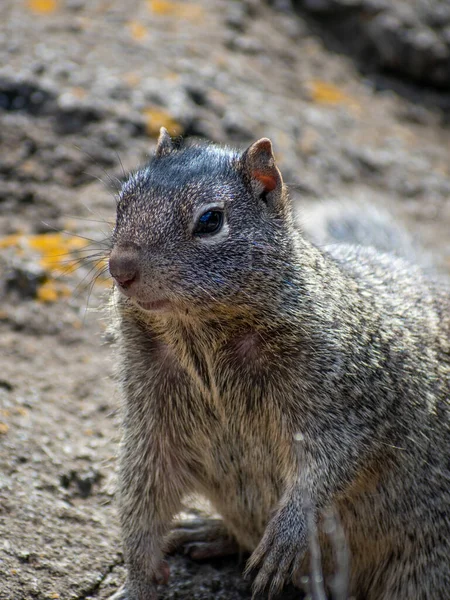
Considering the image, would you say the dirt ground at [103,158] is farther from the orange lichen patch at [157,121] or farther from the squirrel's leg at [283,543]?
the squirrel's leg at [283,543]

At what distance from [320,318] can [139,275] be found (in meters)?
0.91

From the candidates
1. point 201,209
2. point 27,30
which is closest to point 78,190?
point 27,30

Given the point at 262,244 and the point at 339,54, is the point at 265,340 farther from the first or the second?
the point at 339,54

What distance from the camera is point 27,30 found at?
23.4 ft

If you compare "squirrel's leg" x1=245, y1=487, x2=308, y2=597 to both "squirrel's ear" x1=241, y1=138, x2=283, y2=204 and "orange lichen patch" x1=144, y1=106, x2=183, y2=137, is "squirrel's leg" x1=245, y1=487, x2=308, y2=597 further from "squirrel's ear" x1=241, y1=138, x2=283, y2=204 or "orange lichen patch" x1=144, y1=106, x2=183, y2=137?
"orange lichen patch" x1=144, y1=106, x2=183, y2=137

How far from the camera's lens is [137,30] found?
750cm

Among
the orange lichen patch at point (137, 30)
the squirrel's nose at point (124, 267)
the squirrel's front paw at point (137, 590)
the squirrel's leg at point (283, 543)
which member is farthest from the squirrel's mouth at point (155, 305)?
the orange lichen patch at point (137, 30)

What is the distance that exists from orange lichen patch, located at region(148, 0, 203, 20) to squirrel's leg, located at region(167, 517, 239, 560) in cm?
492

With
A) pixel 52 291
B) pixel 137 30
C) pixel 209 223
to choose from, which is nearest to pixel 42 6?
pixel 137 30

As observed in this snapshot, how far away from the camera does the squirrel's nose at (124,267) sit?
3.44 metres

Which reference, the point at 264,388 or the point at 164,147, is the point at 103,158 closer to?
the point at 164,147

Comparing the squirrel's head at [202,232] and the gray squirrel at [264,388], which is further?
the gray squirrel at [264,388]

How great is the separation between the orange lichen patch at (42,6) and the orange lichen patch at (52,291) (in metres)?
2.96

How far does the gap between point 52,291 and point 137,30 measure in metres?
2.97
